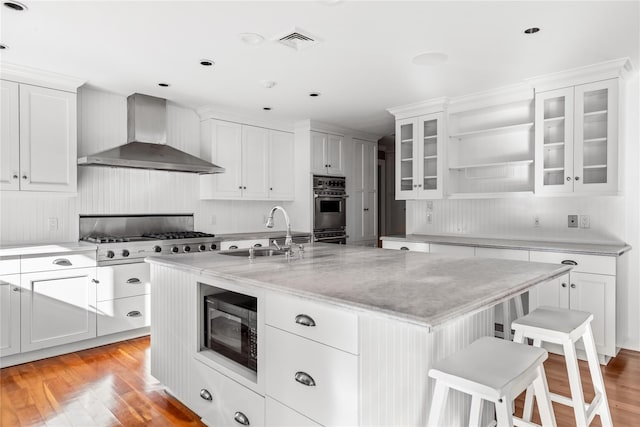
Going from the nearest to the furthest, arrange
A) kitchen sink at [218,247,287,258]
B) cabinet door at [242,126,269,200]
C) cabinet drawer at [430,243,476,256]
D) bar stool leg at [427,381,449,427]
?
bar stool leg at [427,381,449,427] < kitchen sink at [218,247,287,258] < cabinet drawer at [430,243,476,256] < cabinet door at [242,126,269,200]

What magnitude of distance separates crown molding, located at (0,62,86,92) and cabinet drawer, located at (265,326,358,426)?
121 inches

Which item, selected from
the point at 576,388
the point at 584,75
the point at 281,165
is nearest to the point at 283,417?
the point at 576,388

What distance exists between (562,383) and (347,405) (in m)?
2.06

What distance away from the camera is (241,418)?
1.92 metres

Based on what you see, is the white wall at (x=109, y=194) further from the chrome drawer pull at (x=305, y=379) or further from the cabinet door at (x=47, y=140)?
the chrome drawer pull at (x=305, y=379)

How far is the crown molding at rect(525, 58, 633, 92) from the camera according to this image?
3.13 metres

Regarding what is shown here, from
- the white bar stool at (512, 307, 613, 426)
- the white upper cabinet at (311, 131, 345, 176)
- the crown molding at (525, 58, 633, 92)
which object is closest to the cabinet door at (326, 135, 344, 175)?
the white upper cabinet at (311, 131, 345, 176)

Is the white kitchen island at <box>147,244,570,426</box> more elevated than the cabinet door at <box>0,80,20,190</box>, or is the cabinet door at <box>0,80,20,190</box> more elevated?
the cabinet door at <box>0,80,20,190</box>

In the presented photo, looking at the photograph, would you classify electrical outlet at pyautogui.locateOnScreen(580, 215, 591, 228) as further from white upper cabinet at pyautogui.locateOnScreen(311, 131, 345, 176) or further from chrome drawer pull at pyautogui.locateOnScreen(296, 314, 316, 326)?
chrome drawer pull at pyautogui.locateOnScreen(296, 314, 316, 326)

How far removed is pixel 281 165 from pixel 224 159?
2.91 ft

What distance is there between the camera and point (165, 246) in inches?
151

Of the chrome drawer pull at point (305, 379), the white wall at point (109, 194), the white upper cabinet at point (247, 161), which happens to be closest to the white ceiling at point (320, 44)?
the white wall at point (109, 194)

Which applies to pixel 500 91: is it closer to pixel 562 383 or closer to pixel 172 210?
pixel 562 383

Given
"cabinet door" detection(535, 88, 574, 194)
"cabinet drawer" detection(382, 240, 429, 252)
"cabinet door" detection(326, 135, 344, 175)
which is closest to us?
"cabinet door" detection(535, 88, 574, 194)
